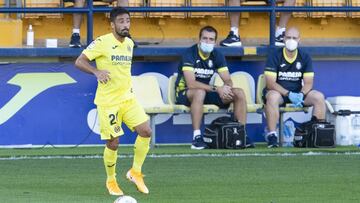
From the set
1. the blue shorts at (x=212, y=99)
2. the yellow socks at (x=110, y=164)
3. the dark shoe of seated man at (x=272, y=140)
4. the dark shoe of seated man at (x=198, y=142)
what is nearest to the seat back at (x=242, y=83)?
the blue shorts at (x=212, y=99)

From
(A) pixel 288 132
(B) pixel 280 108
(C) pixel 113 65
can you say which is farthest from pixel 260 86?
(C) pixel 113 65

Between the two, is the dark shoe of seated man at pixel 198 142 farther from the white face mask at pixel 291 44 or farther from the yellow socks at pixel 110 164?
the yellow socks at pixel 110 164

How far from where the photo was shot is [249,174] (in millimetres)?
11453

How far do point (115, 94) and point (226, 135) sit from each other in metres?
4.23

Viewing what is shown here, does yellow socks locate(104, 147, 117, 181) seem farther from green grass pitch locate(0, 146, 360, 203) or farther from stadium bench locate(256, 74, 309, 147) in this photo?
stadium bench locate(256, 74, 309, 147)

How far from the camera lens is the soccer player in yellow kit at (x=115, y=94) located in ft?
33.5

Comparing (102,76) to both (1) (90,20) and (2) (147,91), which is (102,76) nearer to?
(2) (147,91)

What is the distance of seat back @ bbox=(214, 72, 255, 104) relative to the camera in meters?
15.4

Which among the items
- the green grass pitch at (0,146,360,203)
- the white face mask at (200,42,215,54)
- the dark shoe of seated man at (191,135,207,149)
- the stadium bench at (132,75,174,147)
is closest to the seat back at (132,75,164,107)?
the stadium bench at (132,75,174,147)

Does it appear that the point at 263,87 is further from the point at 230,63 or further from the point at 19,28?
the point at 19,28

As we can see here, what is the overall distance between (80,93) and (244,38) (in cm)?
362

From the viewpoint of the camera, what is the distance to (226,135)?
14.3 meters

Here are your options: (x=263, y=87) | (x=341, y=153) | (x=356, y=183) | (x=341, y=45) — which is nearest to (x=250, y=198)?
(x=356, y=183)

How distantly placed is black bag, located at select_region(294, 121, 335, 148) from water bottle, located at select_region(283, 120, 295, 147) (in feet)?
2.00
